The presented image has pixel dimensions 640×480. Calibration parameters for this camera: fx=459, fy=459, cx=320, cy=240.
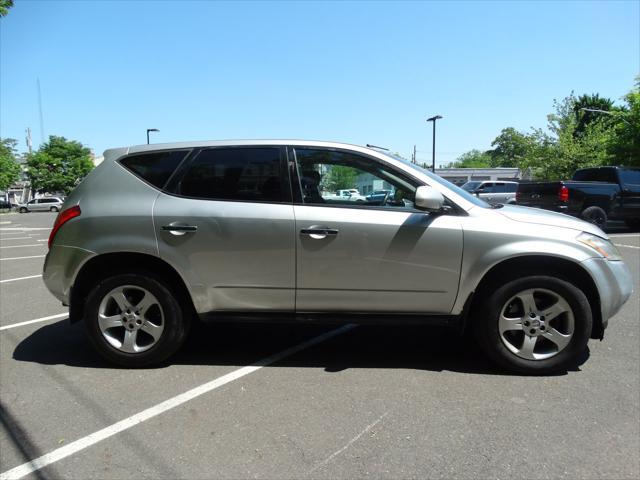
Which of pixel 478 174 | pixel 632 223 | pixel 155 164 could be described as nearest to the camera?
pixel 155 164

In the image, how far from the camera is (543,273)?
3574 millimetres

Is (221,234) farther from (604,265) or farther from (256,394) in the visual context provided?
(604,265)

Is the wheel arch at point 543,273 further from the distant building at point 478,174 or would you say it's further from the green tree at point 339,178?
the distant building at point 478,174

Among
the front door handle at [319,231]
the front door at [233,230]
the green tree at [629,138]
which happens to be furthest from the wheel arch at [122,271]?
the green tree at [629,138]

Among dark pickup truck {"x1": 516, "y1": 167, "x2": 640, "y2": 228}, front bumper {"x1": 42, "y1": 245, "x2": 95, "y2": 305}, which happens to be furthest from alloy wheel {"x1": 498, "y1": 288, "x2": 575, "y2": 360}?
dark pickup truck {"x1": 516, "y1": 167, "x2": 640, "y2": 228}

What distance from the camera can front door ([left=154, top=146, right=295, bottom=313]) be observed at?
11.8 feet

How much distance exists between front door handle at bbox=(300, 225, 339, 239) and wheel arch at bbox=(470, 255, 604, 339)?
1202 mm

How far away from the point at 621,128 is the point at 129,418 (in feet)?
86.3

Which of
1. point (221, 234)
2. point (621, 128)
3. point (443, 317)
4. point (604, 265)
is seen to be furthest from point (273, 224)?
point (621, 128)

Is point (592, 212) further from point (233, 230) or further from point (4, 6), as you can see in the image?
point (4, 6)

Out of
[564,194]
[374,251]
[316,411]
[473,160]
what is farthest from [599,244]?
[473,160]

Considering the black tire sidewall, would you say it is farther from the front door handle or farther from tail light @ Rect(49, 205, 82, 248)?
tail light @ Rect(49, 205, 82, 248)

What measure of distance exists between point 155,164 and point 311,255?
1532 millimetres

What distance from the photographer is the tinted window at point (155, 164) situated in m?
3.79
